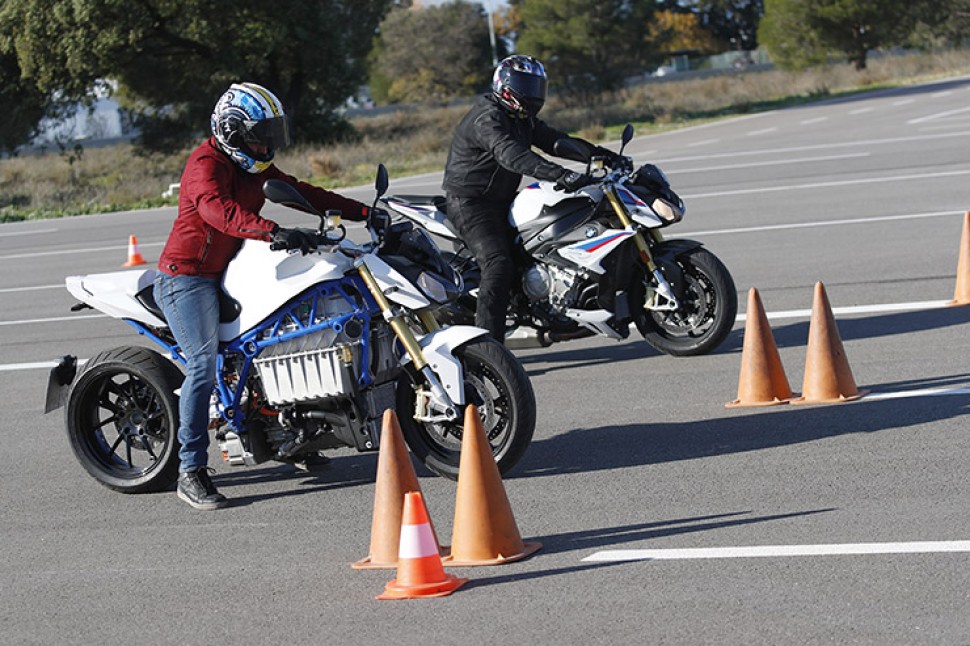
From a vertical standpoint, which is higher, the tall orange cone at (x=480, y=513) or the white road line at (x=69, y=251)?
the white road line at (x=69, y=251)

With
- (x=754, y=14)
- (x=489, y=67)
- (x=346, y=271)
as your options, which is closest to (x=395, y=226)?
(x=346, y=271)

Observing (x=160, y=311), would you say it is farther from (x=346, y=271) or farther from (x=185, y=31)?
(x=185, y=31)

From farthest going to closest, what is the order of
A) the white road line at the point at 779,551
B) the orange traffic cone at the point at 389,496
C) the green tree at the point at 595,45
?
the green tree at the point at 595,45
the orange traffic cone at the point at 389,496
the white road line at the point at 779,551

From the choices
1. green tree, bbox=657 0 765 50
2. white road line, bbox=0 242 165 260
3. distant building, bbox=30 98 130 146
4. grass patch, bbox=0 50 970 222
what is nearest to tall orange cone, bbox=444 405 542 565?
white road line, bbox=0 242 165 260

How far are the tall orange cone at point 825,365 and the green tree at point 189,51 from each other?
37.2 m

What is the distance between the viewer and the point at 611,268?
32.8ft

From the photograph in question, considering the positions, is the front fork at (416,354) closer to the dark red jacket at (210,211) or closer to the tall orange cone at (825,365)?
the dark red jacket at (210,211)

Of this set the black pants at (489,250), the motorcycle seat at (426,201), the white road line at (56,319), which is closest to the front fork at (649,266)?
the black pants at (489,250)

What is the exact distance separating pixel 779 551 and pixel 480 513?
49.3 inches

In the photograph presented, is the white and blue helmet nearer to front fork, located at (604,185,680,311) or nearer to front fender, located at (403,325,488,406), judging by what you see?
front fender, located at (403,325,488,406)

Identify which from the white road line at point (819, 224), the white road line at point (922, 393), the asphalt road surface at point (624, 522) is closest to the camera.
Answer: the asphalt road surface at point (624, 522)

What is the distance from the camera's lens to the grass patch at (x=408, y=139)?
34312mm

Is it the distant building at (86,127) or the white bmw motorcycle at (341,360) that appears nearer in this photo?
the white bmw motorcycle at (341,360)

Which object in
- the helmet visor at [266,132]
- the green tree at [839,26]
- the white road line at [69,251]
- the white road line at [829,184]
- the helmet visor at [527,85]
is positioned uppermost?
the green tree at [839,26]
